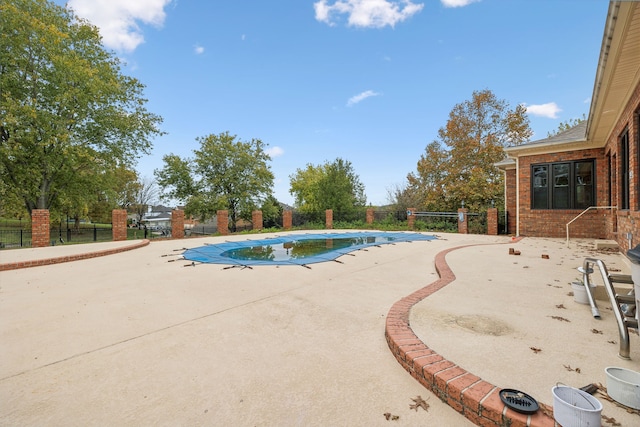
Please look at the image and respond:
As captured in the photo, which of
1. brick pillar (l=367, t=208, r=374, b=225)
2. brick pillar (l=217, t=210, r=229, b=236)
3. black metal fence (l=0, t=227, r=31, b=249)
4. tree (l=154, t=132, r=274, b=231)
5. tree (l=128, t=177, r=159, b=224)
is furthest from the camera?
tree (l=128, t=177, r=159, b=224)

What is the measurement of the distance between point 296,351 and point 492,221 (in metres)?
12.9

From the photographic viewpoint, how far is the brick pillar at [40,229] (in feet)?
30.2

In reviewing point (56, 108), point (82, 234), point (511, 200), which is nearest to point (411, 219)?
point (511, 200)

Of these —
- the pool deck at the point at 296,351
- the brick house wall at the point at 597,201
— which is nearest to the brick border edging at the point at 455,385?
the pool deck at the point at 296,351

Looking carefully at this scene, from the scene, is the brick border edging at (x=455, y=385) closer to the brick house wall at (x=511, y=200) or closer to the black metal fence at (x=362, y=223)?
the brick house wall at (x=511, y=200)

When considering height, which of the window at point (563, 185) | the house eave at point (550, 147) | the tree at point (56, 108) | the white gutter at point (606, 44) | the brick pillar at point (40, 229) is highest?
the tree at point (56, 108)

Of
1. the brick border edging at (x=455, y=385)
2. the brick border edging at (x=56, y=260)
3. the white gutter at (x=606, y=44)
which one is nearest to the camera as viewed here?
the brick border edging at (x=455, y=385)

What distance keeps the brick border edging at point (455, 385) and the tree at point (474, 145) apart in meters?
17.6

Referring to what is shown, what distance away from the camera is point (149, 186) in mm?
32719

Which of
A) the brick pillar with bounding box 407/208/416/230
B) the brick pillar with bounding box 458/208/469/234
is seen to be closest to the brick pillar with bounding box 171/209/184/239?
the brick pillar with bounding box 407/208/416/230

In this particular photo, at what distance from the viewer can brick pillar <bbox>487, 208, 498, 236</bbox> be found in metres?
12.5

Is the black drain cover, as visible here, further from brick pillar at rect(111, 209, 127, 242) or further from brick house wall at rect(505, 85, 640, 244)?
brick pillar at rect(111, 209, 127, 242)

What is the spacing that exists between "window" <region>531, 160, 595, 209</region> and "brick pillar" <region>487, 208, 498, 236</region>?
202cm

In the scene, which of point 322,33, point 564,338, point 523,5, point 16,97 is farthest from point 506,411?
point 16,97
